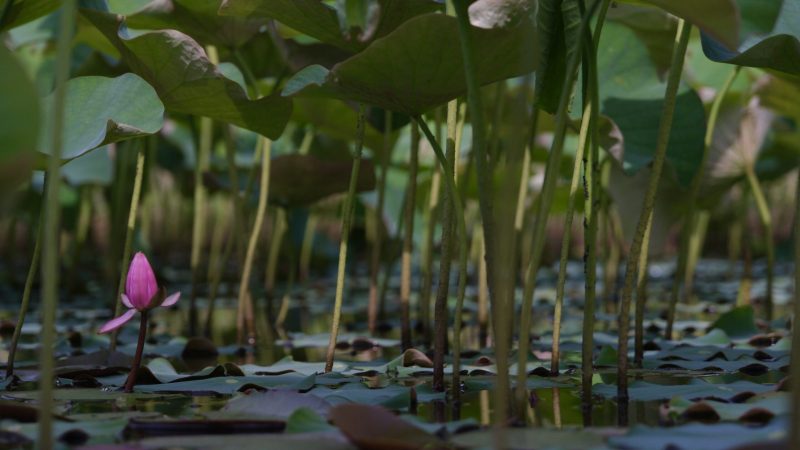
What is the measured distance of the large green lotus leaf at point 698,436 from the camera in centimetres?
90

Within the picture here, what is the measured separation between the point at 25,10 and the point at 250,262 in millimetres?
803

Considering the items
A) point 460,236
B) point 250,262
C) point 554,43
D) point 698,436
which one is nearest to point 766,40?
point 554,43

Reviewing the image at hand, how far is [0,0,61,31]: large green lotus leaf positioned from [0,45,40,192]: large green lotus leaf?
33.6 inches

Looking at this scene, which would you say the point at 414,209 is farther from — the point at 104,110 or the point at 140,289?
the point at 140,289

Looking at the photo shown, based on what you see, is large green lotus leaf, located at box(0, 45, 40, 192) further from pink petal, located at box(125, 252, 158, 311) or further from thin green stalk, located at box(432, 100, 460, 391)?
thin green stalk, located at box(432, 100, 460, 391)

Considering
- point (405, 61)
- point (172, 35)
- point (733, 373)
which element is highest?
point (172, 35)

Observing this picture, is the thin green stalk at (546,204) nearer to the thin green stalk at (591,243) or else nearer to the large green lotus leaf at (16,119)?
the thin green stalk at (591,243)

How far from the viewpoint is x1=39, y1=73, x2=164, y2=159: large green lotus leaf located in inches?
55.8

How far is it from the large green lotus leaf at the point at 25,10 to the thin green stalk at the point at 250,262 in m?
0.68

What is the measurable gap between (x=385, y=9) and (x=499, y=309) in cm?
70

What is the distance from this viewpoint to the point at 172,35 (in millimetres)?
1492

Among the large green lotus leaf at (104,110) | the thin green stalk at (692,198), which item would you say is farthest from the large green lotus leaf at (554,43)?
the thin green stalk at (692,198)

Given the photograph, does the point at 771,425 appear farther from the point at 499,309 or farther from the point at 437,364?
the point at 437,364

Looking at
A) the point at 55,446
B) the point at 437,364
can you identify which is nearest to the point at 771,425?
the point at 437,364
